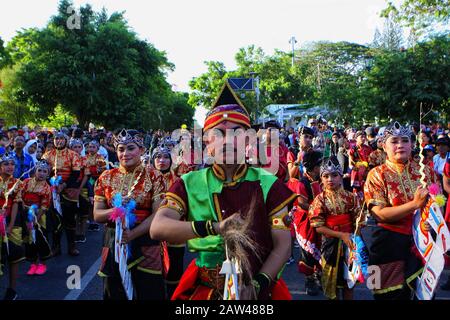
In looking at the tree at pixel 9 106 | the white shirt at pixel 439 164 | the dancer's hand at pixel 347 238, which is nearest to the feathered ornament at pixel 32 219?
the dancer's hand at pixel 347 238

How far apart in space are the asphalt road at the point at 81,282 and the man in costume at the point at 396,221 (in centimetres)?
179

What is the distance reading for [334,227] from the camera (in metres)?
5.75

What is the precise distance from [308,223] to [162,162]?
2320mm

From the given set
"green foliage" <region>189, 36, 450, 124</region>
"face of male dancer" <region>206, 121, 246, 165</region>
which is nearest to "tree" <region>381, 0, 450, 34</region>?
"green foliage" <region>189, 36, 450, 124</region>

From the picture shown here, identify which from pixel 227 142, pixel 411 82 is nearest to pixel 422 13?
pixel 411 82

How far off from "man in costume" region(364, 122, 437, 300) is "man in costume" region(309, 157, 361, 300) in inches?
39.5

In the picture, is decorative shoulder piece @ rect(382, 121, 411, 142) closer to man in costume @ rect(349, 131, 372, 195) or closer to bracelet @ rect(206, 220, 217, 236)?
bracelet @ rect(206, 220, 217, 236)

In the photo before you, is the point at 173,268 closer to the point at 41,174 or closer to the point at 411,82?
the point at 41,174

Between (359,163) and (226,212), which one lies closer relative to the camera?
(226,212)

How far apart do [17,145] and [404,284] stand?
8208 mm

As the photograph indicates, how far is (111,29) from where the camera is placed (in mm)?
30562

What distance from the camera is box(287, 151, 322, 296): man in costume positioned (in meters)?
6.44
